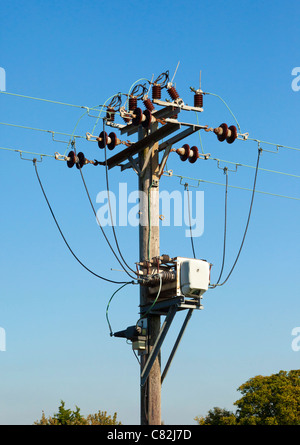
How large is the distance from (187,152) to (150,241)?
239 cm

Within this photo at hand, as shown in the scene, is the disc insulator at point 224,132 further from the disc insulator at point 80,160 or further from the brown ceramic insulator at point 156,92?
the disc insulator at point 80,160

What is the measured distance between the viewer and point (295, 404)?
167 ft

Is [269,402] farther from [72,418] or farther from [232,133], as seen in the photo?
[232,133]

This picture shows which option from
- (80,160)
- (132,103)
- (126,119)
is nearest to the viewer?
(80,160)

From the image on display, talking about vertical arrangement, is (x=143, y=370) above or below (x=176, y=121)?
below

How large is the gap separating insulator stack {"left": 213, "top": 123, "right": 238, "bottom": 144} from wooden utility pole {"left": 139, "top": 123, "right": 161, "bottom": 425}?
1441 millimetres

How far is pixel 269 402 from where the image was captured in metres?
51.9

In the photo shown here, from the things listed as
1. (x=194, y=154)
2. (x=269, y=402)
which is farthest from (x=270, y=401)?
(x=194, y=154)

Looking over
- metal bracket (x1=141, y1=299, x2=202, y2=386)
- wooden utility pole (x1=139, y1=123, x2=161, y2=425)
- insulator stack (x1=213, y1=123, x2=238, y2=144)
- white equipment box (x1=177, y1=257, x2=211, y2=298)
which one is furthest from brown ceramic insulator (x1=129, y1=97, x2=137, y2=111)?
metal bracket (x1=141, y1=299, x2=202, y2=386)

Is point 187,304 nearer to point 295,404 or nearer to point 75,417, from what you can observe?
point 75,417

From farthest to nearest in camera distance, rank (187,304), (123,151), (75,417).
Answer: (75,417), (123,151), (187,304)
